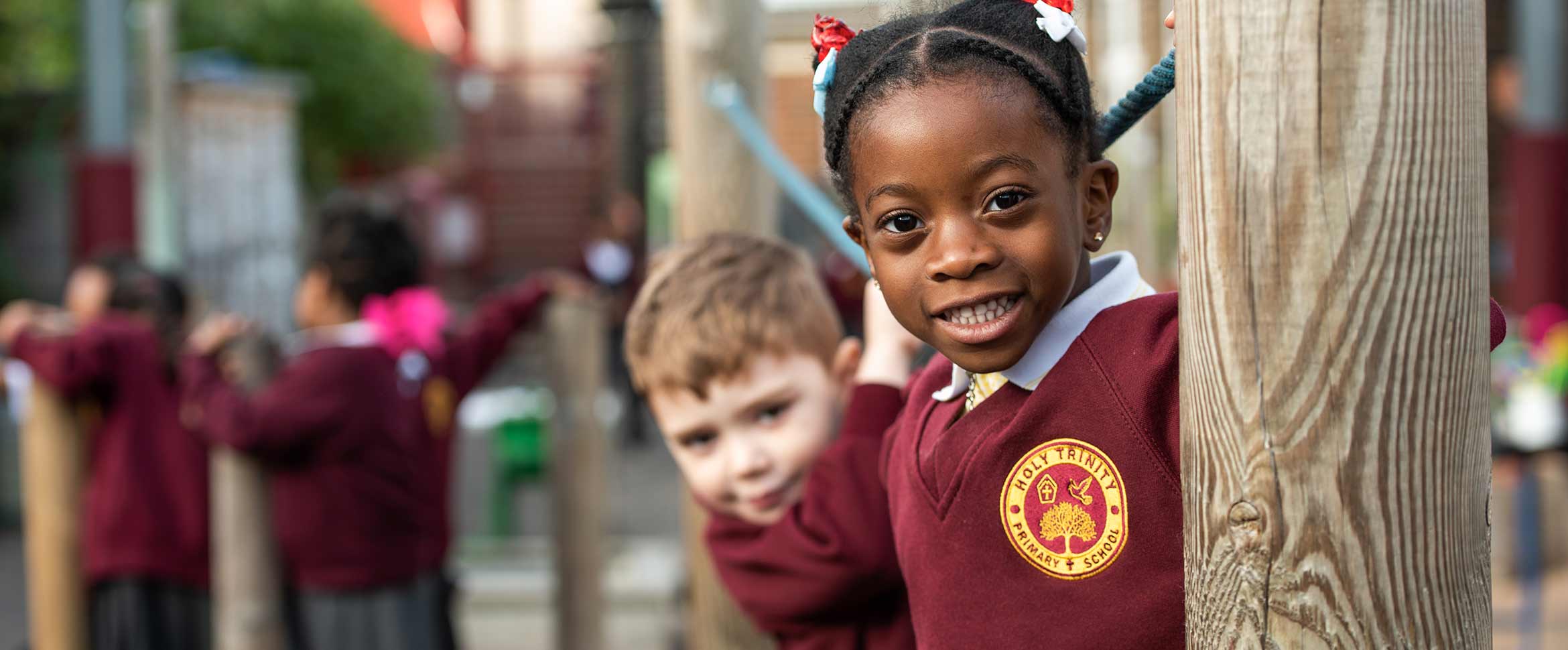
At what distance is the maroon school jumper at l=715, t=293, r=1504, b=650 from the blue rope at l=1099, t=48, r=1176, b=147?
195 millimetres

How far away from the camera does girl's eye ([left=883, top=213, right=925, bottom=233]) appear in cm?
123

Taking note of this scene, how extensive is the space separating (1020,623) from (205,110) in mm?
5273

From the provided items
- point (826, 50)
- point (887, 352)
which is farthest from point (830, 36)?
point (887, 352)

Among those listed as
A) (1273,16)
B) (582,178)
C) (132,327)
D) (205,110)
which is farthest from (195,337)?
(582,178)

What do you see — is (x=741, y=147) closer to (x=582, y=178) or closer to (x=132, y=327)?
(x=132, y=327)

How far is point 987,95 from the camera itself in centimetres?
118

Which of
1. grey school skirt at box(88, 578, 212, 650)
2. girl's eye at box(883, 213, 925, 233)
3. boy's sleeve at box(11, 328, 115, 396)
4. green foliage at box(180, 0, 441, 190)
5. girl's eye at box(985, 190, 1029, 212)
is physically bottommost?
grey school skirt at box(88, 578, 212, 650)

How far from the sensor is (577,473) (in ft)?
13.8

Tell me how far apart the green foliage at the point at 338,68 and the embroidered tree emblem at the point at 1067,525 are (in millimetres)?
14299

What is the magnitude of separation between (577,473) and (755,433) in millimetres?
2403

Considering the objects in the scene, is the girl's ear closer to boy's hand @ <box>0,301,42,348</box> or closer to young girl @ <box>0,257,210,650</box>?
boy's hand @ <box>0,301,42,348</box>

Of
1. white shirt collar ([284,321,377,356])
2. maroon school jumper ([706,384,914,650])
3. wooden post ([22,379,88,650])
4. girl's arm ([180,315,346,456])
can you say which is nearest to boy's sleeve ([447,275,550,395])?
white shirt collar ([284,321,377,356])

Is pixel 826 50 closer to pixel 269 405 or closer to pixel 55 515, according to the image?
pixel 269 405

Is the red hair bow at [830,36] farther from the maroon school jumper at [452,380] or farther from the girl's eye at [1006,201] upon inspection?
the maroon school jumper at [452,380]
